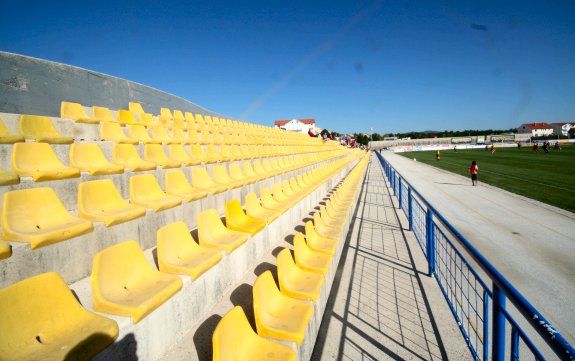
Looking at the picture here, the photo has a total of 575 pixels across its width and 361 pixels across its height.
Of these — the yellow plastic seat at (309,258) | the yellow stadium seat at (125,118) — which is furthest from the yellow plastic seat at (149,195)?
the yellow stadium seat at (125,118)

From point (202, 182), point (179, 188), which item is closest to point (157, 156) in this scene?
point (202, 182)

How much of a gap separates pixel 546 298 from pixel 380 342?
3.19m

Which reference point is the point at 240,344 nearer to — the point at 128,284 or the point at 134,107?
the point at 128,284

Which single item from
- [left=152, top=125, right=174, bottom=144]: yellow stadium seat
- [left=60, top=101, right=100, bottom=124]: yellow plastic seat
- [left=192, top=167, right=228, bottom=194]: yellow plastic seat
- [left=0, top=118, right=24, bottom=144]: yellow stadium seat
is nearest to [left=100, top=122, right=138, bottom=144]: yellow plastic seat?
[left=60, top=101, right=100, bottom=124]: yellow plastic seat

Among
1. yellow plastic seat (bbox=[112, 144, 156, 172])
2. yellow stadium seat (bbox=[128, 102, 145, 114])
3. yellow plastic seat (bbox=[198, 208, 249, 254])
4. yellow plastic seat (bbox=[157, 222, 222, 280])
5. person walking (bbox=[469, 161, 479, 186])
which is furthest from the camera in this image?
person walking (bbox=[469, 161, 479, 186])

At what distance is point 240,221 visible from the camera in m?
3.47

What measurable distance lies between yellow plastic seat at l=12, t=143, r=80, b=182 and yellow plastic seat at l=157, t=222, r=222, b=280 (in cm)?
128

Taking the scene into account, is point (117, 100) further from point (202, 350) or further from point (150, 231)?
Answer: point (202, 350)

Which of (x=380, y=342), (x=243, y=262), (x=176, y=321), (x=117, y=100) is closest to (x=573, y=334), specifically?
(x=380, y=342)

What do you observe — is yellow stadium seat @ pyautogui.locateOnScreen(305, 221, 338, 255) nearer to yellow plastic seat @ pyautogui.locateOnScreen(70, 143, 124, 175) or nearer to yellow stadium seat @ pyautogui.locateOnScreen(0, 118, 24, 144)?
yellow plastic seat @ pyautogui.locateOnScreen(70, 143, 124, 175)

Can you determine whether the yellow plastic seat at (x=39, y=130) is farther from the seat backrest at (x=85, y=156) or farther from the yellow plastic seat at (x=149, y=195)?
the yellow plastic seat at (x=149, y=195)

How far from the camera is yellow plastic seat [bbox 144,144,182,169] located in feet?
14.0

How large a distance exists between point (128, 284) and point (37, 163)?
6.32 feet

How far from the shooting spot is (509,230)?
734 cm
